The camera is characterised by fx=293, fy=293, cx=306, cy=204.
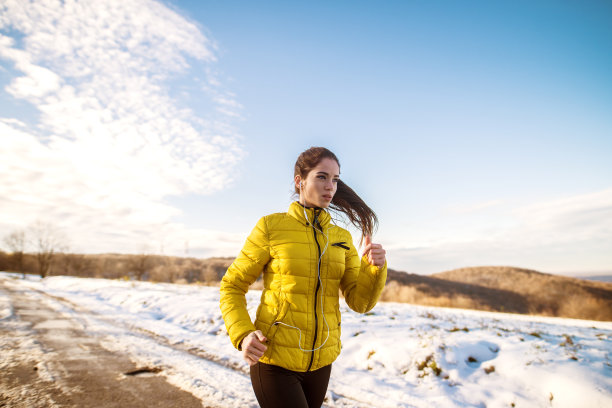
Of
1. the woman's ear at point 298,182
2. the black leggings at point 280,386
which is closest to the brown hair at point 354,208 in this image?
the woman's ear at point 298,182

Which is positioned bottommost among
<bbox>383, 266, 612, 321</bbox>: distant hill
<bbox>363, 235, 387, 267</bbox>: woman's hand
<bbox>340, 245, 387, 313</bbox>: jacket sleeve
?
<bbox>383, 266, 612, 321</bbox>: distant hill

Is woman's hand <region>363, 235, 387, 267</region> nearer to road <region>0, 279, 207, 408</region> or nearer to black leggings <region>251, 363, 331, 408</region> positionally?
black leggings <region>251, 363, 331, 408</region>

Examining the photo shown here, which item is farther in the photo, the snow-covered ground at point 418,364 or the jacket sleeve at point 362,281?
the snow-covered ground at point 418,364

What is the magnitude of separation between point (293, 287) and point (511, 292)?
43.2 metres

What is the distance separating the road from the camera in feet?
11.3

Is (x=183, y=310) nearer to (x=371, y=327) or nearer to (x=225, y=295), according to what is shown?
(x=371, y=327)

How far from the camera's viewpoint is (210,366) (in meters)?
4.74

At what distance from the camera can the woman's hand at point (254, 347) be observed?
144 centimetres

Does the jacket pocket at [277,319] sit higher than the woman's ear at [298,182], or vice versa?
the woman's ear at [298,182]

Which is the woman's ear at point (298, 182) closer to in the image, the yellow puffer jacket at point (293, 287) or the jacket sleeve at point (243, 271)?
the yellow puffer jacket at point (293, 287)

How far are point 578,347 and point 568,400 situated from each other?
2.21m

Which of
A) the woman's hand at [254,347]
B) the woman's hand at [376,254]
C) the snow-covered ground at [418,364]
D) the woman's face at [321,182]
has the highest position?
the woman's face at [321,182]

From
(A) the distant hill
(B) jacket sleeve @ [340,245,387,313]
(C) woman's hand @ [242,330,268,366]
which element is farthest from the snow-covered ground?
(A) the distant hill

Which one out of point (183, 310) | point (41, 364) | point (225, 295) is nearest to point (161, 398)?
point (41, 364)
